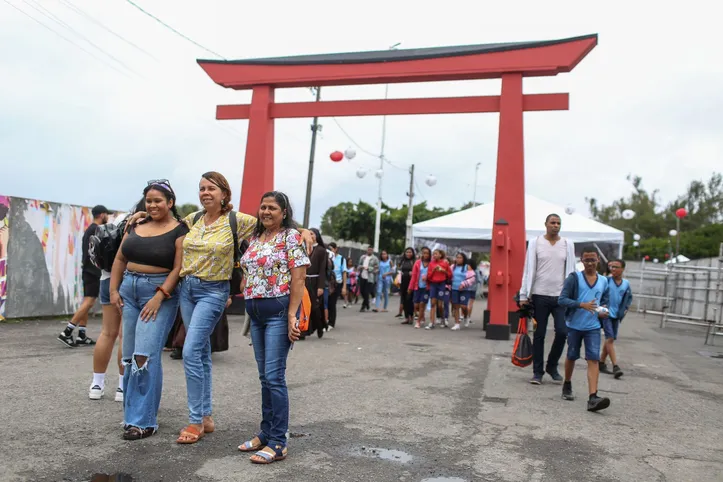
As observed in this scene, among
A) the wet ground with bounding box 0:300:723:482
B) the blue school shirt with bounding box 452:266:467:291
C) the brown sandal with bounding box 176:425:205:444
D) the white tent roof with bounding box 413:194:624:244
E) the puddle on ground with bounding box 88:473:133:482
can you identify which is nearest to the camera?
the puddle on ground with bounding box 88:473:133:482

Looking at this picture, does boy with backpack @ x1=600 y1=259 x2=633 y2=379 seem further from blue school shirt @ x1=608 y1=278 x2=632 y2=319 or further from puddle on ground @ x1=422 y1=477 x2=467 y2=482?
puddle on ground @ x1=422 y1=477 x2=467 y2=482

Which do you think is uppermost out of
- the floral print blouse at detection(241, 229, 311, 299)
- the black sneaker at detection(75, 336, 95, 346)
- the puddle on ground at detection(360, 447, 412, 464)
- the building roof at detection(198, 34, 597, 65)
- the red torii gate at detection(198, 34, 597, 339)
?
the building roof at detection(198, 34, 597, 65)

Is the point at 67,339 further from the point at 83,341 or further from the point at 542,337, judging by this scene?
the point at 542,337

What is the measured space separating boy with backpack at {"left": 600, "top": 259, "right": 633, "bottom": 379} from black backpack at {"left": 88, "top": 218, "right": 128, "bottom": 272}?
19.6 ft

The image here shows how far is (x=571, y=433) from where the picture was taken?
547 centimetres

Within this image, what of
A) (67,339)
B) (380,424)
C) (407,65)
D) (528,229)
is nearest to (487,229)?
(528,229)

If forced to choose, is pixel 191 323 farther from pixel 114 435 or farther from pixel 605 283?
pixel 605 283

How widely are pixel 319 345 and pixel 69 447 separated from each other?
20.2 ft

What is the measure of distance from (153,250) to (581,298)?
13.8 feet

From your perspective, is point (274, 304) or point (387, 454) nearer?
point (274, 304)

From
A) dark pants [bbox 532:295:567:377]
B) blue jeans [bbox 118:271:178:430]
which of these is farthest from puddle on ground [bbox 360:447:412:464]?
dark pants [bbox 532:295:567:377]

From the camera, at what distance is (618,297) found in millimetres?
9320

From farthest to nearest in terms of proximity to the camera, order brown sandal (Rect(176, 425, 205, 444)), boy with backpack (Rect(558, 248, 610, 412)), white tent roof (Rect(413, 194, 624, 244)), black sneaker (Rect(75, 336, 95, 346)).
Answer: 1. white tent roof (Rect(413, 194, 624, 244))
2. black sneaker (Rect(75, 336, 95, 346))
3. boy with backpack (Rect(558, 248, 610, 412))
4. brown sandal (Rect(176, 425, 205, 444))

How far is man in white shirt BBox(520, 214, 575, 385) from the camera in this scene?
7.95 m
